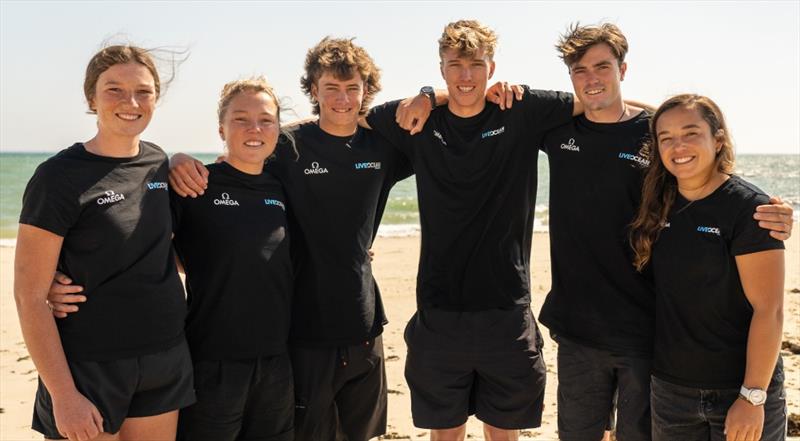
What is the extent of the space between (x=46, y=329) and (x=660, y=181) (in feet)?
10.4

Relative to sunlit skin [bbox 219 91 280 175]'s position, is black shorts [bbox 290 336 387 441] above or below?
below

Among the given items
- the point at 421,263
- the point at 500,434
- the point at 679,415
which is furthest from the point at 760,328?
the point at 421,263

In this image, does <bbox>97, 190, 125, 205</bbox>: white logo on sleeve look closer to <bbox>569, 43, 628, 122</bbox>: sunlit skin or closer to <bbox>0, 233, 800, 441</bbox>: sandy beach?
<bbox>569, 43, 628, 122</bbox>: sunlit skin

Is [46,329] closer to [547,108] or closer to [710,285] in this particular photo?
[547,108]

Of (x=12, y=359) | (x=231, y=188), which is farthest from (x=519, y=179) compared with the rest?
(x=12, y=359)

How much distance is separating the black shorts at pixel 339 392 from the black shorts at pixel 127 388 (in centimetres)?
84

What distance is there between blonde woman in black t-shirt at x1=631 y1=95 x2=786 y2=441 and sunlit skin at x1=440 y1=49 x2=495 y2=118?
1102 millimetres

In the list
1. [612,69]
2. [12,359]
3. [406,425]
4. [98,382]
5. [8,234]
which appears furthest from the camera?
[8,234]

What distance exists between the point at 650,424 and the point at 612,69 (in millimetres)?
2079

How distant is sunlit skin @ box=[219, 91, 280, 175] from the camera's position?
13.6 ft

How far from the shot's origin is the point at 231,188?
4.14 m

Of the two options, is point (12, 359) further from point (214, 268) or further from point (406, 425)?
point (214, 268)

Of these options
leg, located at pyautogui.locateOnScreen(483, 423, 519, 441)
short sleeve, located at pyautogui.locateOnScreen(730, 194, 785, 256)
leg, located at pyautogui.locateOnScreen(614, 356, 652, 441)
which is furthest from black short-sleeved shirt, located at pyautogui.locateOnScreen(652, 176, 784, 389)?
leg, located at pyautogui.locateOnScreen(483, 423, 519, 441)

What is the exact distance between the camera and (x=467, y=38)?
4480 mm
